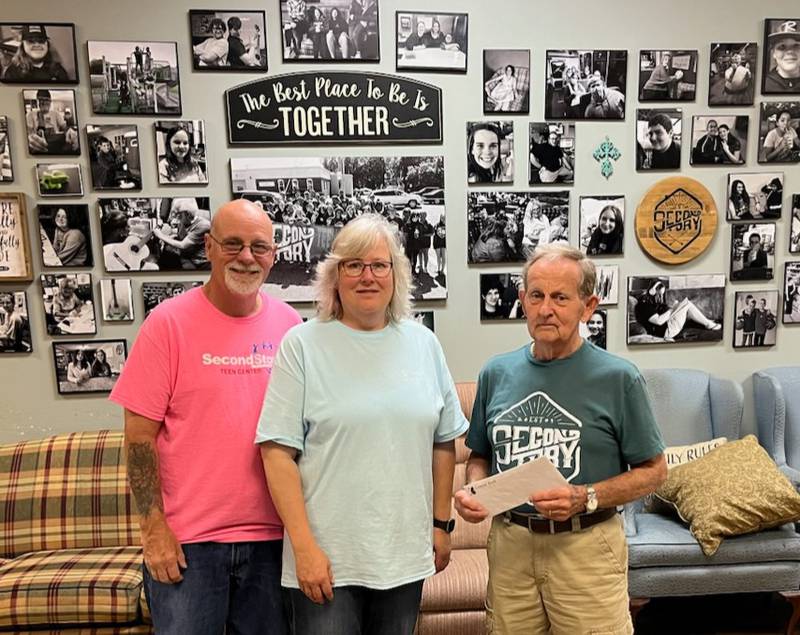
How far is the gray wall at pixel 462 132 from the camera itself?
99.0 inches

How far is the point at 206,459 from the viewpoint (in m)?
1.33

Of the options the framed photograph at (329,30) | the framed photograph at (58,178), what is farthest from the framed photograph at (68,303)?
the framed photograph at (329,30)

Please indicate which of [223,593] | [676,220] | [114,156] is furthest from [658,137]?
[223,593]

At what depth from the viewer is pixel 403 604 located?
4.29 ft

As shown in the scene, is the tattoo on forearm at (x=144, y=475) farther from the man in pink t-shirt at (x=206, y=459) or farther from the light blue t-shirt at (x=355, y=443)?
the light blue t-shirt at (x=355, y=443)

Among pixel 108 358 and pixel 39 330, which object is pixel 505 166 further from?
pixel 39 330

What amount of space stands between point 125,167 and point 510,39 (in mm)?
1859

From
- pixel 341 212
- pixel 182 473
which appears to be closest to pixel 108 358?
pixel 341 212

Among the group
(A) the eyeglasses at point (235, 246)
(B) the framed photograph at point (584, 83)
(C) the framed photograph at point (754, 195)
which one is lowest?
(A) the eyeglasses at point (235, 246)

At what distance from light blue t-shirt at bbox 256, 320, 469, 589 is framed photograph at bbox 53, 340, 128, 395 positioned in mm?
1734

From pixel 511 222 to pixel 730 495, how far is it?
147cm

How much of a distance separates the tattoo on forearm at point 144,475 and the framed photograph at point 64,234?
1.61m

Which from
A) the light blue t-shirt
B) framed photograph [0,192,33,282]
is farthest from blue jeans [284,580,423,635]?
framed photograph [0,192,33,282]

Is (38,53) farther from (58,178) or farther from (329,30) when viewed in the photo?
(329,30)
